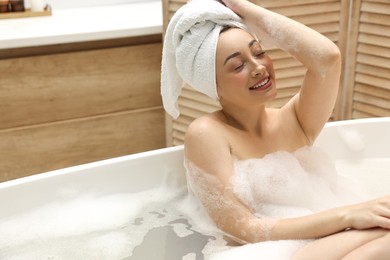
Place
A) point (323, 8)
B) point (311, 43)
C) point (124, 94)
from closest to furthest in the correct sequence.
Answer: point (311, 43), point (323, 8), point (124, 94)

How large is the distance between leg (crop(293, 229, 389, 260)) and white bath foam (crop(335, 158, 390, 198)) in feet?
1.77

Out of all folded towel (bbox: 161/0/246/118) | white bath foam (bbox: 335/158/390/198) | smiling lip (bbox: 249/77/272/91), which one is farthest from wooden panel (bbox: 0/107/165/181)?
smiling lip (bbox: 249/77/272/91)

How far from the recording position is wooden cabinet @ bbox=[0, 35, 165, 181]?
7.74 ft

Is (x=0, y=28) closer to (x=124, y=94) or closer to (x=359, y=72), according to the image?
(x=124, y=94)

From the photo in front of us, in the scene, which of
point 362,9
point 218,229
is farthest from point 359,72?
point 218,229

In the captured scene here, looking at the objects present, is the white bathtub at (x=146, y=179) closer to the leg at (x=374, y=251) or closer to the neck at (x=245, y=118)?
the neck at (x=245, y=118)

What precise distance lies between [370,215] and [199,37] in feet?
1.92

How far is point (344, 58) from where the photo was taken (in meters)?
2.62

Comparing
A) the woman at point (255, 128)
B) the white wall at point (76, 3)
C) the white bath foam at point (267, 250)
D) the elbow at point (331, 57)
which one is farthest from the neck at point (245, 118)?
the white wall at point (76, 3)

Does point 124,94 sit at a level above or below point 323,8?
below

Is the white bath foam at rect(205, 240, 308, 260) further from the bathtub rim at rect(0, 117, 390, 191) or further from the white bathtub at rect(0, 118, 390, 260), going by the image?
the bathtub rim at rect(0, 117, 390, 191)

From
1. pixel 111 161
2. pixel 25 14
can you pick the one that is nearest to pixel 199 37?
pixel 111 161

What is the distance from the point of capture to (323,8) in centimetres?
239

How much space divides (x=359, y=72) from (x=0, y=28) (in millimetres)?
1562
